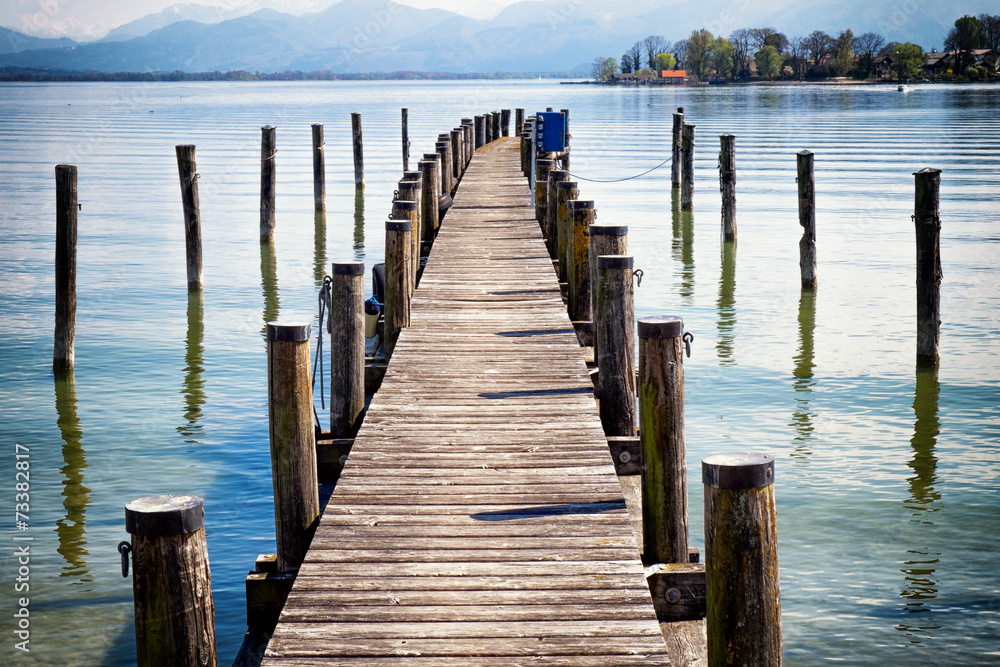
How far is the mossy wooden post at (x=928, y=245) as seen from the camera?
11195mm

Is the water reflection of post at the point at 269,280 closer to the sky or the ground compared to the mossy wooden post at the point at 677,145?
closer to the ground

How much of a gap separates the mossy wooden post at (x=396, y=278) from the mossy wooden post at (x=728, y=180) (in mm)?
11494

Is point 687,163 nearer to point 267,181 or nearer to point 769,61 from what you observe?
point 267,181

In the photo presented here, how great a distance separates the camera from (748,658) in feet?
12.6

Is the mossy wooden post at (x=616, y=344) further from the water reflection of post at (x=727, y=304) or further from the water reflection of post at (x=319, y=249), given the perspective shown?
the water reflection of post at (x=319, y=249)

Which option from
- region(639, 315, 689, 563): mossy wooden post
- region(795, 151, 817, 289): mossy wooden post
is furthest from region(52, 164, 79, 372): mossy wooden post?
region(795, 151, 817, 289): mossy wooden post

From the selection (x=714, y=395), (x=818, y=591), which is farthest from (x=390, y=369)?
(x=714, y=395)

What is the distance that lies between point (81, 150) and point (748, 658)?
170ft

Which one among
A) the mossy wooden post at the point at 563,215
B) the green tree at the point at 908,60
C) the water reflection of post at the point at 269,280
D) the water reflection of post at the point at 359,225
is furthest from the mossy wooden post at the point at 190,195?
the green tree at the point at 908,60

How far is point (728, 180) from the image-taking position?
66.1 feet

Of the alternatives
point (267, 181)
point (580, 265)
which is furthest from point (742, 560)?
point (267, 181)

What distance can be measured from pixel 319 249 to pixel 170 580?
19446 millimetres

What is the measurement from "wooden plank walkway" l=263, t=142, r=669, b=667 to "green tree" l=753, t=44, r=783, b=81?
178 metres

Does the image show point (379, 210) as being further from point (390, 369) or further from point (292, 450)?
point (292, 450)
